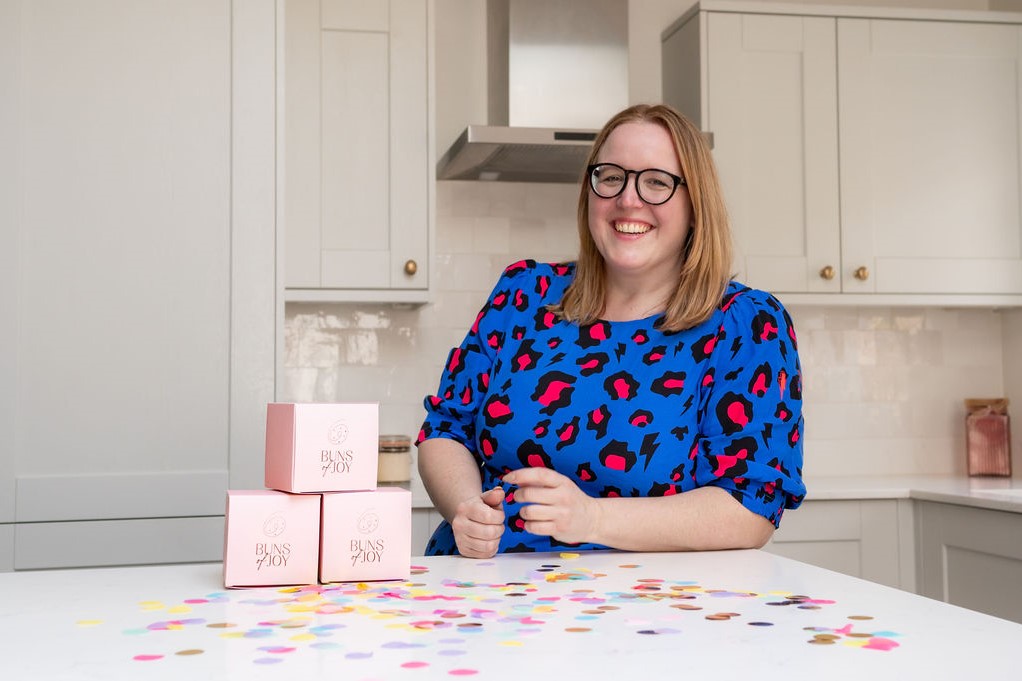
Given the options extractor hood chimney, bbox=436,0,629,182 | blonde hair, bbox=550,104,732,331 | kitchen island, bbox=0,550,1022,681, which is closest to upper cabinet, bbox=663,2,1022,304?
extractor hood chimney, bbox=436,0,629,182

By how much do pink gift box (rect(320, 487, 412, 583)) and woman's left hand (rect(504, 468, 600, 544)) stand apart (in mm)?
230

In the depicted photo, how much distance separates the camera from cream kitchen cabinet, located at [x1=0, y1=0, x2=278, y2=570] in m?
Result: 2.36

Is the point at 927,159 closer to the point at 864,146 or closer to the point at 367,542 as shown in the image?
the point at 864,146

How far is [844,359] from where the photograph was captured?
3.72 meters

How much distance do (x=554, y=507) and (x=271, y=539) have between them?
0.41 metres

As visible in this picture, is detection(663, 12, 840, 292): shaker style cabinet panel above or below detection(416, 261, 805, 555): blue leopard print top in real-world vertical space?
above

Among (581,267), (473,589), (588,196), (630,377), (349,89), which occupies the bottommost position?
(473,589)

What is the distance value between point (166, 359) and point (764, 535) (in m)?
1.37

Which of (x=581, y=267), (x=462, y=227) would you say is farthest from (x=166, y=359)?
(x=462, y=227)

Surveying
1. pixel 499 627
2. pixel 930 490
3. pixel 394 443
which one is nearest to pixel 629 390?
pixel 499 627

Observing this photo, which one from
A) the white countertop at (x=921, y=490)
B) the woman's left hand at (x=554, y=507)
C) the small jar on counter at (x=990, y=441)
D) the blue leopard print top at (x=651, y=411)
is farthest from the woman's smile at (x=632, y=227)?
the small jar on counter at (x=990, y=441)

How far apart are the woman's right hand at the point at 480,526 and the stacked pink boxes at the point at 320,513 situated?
19 centimetres

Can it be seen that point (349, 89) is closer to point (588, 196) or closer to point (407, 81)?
point (407, 81)

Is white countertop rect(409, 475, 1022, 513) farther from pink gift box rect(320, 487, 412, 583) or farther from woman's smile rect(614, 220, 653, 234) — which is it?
pink gift box rect(320, 487, 412, 583)
